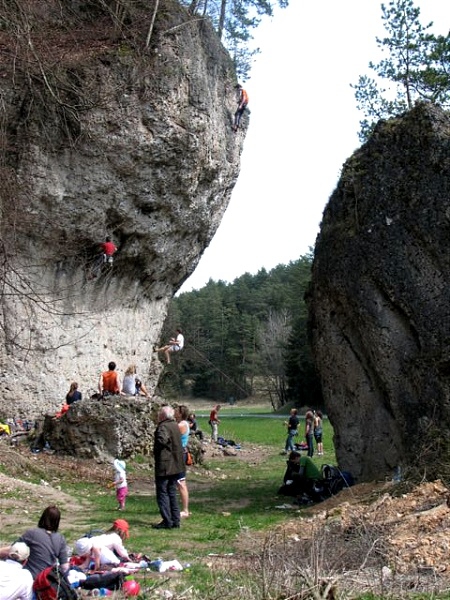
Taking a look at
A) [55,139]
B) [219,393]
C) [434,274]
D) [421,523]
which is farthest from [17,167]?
[219,393]

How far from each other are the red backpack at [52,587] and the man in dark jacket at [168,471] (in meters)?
3.86

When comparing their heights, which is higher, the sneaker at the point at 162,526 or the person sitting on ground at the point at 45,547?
the person sitting on ground at the point at 45,547

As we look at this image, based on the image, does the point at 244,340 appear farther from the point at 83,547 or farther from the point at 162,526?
the point at 83,547

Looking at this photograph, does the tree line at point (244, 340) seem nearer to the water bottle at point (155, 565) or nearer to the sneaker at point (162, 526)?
the sneaker at point (162, 526)

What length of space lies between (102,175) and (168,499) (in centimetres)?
1352

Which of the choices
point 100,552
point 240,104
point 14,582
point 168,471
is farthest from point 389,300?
point 240,104

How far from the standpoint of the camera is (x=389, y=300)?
12367 millimetres

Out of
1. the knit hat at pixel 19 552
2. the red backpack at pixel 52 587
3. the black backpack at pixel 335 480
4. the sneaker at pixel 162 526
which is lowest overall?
the sneaker at pixel 162 526

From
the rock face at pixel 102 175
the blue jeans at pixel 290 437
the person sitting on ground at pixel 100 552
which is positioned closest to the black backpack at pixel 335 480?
the person sitting on ground at pixel 100 552

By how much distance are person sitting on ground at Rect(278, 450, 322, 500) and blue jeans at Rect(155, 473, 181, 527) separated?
416 centimetres

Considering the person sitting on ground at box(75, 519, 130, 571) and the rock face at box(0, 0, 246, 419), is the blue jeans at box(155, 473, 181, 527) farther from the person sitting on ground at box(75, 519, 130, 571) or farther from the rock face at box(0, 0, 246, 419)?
the rock face at box(0, 0, 246, 419)

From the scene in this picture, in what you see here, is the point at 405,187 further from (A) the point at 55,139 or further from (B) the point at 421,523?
(A) the point at 55,139

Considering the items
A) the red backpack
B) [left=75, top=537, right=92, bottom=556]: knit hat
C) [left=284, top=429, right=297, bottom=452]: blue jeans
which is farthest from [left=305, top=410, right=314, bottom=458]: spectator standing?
the red backpack

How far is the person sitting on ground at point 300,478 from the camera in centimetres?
1359
